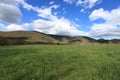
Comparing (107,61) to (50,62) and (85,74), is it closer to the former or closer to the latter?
(85,74)

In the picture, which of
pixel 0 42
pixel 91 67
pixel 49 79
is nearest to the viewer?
pixel 49 79

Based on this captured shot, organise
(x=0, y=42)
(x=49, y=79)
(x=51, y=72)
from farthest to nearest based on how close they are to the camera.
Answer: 1. (x=0, y=42)
2. (x=51, y=72)
3. (x=49, y=79)

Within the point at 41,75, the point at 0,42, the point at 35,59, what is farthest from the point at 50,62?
the point at 0,42

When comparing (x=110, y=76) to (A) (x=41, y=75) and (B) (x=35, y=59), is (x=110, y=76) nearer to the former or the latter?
(A) (x=41, y=75)

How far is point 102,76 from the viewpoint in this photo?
1255cm

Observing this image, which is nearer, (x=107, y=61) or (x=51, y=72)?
(x=51, y=72)

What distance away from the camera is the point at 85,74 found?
12.8 meters

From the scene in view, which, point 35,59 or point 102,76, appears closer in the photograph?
point 102,76

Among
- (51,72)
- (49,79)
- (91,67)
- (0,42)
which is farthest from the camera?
(0,42)

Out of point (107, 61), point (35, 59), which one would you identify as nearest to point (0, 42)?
point (35, 59)

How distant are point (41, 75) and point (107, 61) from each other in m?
6.75

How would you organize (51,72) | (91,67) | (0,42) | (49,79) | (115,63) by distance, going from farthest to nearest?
1. (0,42)
2. (115,63)
3. (91,67)
4. (51,72)
5. (49,79)

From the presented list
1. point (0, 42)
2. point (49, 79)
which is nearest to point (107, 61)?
point (49, 79)

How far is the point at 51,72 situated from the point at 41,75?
909mm
